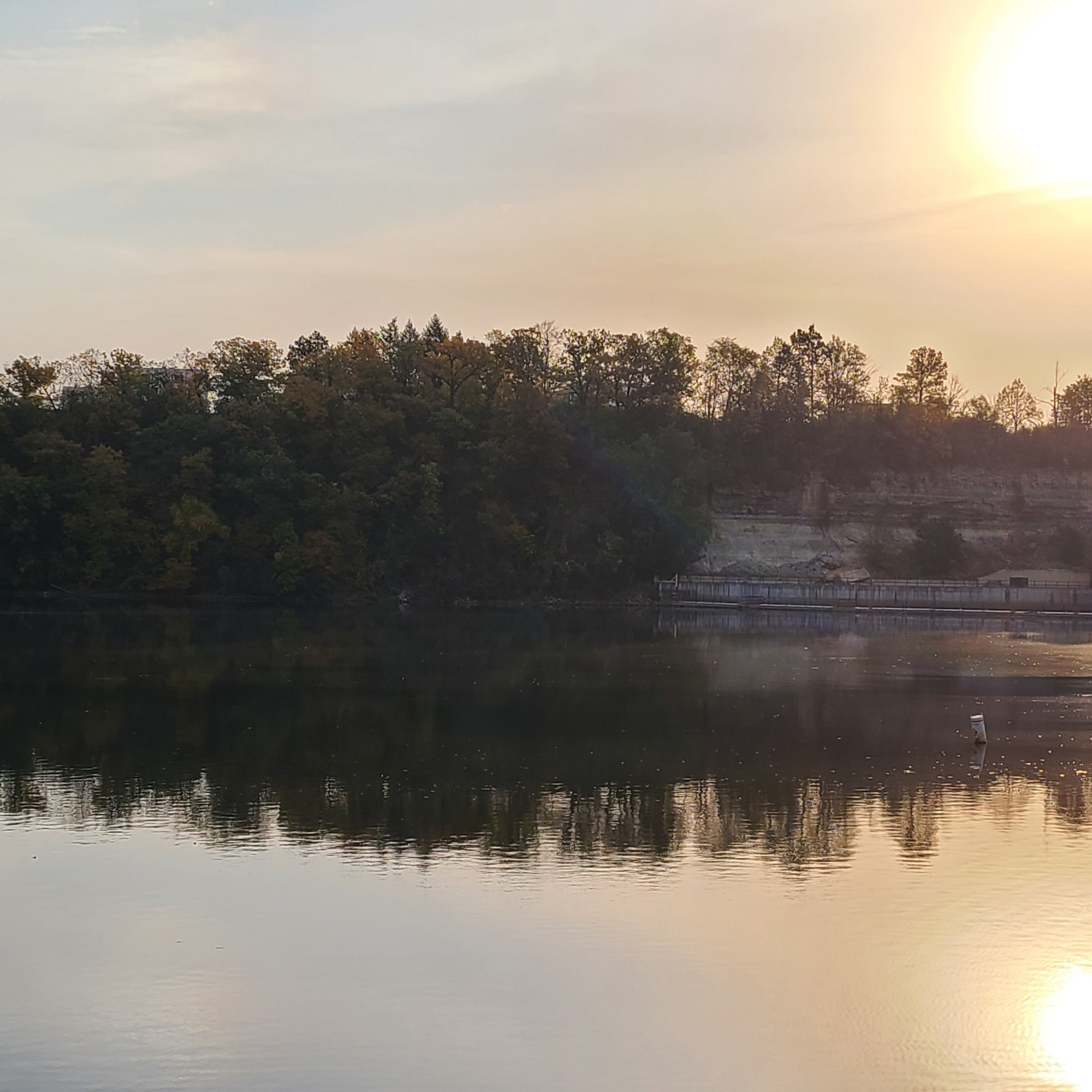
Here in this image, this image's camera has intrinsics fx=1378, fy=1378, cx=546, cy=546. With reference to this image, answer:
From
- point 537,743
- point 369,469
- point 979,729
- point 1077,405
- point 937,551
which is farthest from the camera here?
point 1077,405

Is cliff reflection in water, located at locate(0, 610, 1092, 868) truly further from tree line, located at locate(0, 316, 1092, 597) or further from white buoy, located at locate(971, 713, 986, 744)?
tree line, located at locate(0, 316, 1092, 597)

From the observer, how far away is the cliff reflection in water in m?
18.0

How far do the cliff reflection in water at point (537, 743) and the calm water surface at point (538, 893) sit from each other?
0.38ft

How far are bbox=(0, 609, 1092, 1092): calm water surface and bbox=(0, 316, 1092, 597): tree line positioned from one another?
38651 mm

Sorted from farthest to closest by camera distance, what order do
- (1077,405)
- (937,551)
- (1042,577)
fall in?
(1077,405)
(937,551)
(1042,577)

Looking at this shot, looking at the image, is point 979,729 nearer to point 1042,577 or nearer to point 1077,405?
point 1042,577

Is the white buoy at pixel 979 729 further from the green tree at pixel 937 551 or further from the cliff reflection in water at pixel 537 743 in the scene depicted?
the green tree at pixel 937 551

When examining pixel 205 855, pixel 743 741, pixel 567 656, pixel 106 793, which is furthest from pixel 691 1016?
pixel 567 656

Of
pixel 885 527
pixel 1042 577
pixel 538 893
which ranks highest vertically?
pixel 885 527

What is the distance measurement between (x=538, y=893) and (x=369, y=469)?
59.8 metres

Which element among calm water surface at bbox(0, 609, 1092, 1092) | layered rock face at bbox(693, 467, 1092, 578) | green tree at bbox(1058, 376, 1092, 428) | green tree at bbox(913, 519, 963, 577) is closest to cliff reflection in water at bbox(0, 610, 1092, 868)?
calm water surface at bbox(0, 609, 1092, 1092)

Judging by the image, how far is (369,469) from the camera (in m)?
73.1

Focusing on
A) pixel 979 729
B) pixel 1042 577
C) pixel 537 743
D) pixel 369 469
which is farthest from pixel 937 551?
pixel 537 743

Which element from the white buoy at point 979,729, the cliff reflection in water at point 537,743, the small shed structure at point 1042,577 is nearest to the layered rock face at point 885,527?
the small shed structure at point 1042,577
